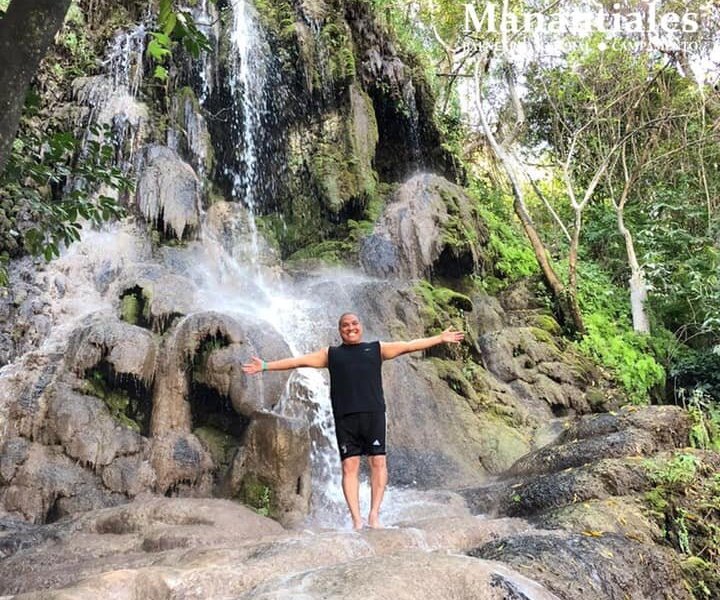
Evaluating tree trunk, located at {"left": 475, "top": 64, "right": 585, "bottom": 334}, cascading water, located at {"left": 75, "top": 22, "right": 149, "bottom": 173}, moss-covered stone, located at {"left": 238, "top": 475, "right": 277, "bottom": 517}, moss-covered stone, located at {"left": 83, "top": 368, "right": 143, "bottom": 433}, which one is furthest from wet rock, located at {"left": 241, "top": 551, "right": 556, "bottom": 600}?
tree trunk, located at {"left": 475, "top": 64, "right": 585, "bottom": 334}

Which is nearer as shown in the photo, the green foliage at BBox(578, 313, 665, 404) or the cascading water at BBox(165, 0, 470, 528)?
the cascading water at BBox(165, 0, 470, 528)

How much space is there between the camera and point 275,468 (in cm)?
660

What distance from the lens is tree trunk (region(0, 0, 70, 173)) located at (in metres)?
2.61

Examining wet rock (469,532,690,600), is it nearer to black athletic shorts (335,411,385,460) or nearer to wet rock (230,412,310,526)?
black athletic shorts (335,411,385,460)

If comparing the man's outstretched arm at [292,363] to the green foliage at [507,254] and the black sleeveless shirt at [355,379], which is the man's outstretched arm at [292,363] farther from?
the green foliage at [507,254]

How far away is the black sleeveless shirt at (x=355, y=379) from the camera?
183 inches

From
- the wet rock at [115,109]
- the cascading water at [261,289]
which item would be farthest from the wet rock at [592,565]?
the wet rock at [115,109]

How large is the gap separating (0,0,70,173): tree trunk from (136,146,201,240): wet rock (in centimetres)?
948

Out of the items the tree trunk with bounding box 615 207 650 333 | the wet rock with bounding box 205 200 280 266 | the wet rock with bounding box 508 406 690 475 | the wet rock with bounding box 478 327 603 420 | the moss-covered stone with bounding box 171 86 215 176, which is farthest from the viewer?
the tree trunk with bounding box 615 207 650 333

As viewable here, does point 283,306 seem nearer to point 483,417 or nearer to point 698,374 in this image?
point 483,417

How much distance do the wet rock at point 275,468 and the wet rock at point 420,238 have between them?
22.5 ft

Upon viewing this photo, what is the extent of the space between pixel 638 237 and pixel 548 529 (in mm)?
14850

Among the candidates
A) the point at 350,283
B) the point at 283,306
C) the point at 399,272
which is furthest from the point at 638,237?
the point at 283,306

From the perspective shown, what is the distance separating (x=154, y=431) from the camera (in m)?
7.64
